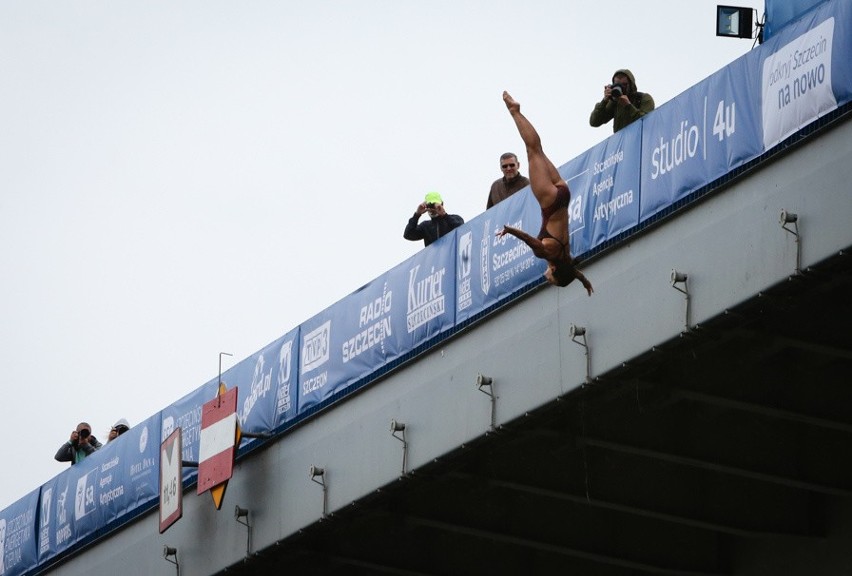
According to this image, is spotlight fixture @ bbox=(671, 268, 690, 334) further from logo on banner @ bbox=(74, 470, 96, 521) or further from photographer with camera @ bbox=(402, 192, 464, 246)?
logo on banner @ bbox=(74, 470, 96, 521)

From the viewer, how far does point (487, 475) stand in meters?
25.5

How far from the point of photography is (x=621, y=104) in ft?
74.9

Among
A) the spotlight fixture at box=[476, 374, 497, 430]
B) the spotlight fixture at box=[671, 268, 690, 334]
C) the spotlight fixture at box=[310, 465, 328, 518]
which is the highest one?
the spotlight fixture at box=[671, 268, 690, 334]

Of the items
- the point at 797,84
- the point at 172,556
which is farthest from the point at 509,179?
the point at 172,556

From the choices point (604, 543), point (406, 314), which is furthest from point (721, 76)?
point (604, 543)

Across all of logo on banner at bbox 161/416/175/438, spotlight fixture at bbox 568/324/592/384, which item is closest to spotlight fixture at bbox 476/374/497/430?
spotlight fixture at bbox 568/324/592/384

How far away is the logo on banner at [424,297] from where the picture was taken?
24141 millimetres

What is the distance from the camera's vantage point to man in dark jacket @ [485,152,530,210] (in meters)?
24.9

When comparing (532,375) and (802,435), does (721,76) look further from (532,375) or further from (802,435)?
(802,435)

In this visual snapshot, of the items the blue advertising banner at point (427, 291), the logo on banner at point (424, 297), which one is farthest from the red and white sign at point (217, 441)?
the logo on banner at point (424, 297)

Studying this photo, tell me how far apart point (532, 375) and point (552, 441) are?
258 cm

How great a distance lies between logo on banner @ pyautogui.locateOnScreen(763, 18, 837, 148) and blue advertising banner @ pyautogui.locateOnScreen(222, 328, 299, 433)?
1043 centimetres

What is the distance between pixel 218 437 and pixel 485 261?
7.12 m

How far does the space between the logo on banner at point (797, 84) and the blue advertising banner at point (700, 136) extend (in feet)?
0.68
